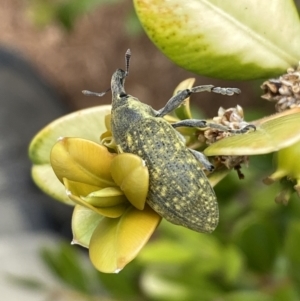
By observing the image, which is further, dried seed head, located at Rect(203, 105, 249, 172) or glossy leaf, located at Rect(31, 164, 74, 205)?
glossy leaf, located at Rect(31, 164, 74, 205)

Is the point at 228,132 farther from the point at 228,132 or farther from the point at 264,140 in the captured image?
the point at 264,140

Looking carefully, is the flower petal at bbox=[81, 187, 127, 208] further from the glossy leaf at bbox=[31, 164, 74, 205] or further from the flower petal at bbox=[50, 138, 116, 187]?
the glossy leaf at bbox=[31, 164, 74, 205]

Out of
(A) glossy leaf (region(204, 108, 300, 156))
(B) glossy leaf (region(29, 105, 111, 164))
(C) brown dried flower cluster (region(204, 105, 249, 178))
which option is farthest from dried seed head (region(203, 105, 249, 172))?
(B) glossy leaf (region(29, 105, 111, 164))

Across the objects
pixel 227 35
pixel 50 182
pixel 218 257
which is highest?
pixel 227 35

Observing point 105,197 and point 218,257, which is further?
point 218,257

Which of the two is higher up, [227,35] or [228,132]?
[227,35]

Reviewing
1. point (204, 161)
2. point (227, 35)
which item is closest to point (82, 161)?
point (204, 161)

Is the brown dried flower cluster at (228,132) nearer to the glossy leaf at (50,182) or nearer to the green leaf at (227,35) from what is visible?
the green leaf at (227,35)
